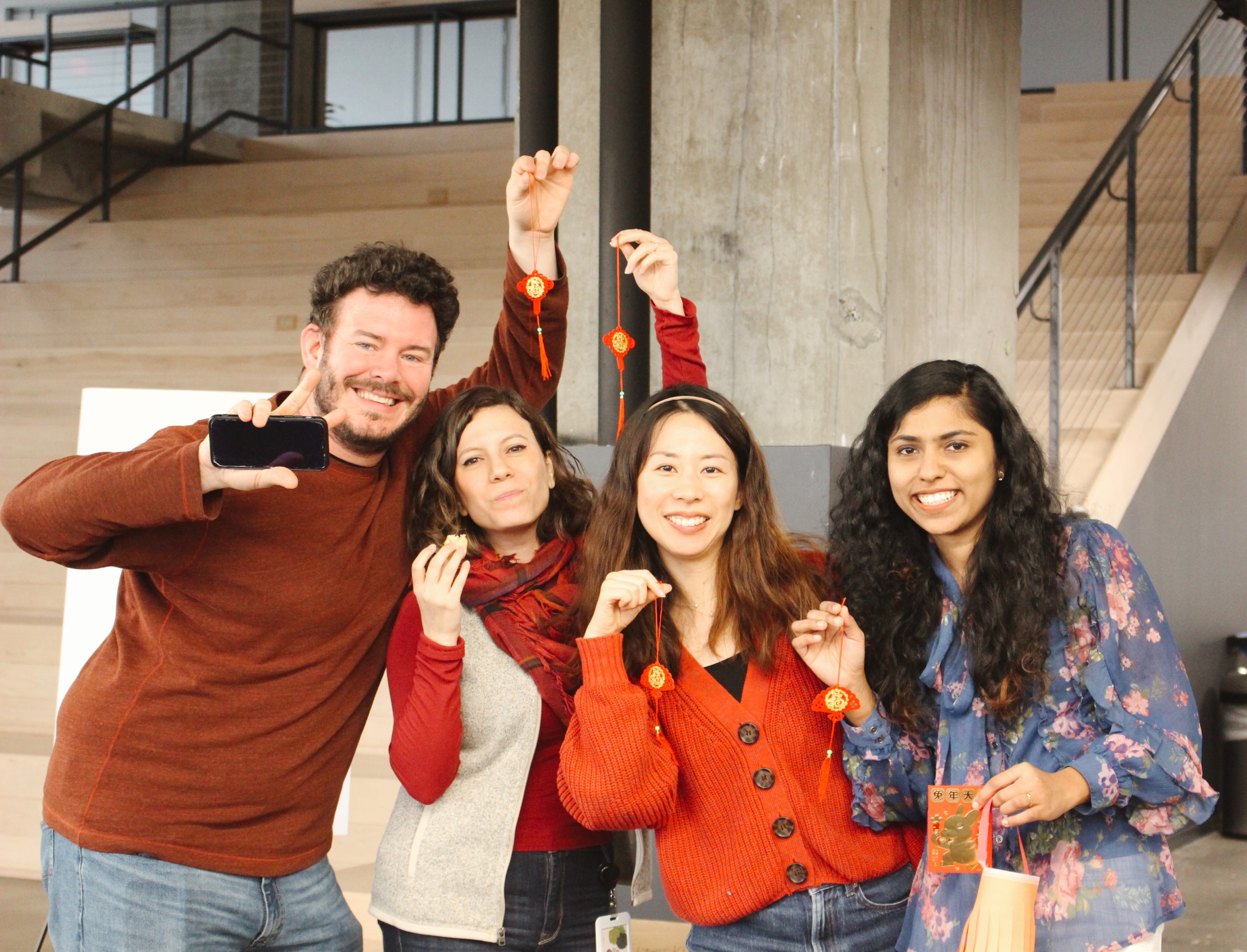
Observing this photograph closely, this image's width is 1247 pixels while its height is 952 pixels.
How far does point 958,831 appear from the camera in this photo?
5.69 ft

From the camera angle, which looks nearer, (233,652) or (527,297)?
(233,652)

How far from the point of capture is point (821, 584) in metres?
2.03

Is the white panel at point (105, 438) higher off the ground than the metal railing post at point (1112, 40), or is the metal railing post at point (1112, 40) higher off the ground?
the metal railing post at point (1112, 40)

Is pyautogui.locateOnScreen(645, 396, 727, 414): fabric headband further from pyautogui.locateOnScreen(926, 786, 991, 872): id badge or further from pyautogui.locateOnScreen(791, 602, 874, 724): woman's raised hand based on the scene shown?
pyautogui.locateOnScreen(926, 786, 991, 872): id badge

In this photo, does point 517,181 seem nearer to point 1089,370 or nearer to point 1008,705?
point 1008,705

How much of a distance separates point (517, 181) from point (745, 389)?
0.81m

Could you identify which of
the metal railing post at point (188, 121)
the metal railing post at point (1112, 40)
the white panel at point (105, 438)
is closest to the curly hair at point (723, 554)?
the white panel at point (105, 438)

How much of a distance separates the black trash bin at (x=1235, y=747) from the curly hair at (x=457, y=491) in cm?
395

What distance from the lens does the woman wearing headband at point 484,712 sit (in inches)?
74.9

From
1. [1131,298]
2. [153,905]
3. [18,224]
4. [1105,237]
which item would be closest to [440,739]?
[153,905]

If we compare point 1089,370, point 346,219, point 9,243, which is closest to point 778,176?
point 1089,370

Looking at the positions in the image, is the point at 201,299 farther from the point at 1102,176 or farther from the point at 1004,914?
the point at 1004,914

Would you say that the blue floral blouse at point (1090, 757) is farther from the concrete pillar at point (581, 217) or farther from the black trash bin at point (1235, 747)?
the black trash bin at point (1235, 747)

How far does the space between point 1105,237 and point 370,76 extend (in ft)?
22.0
